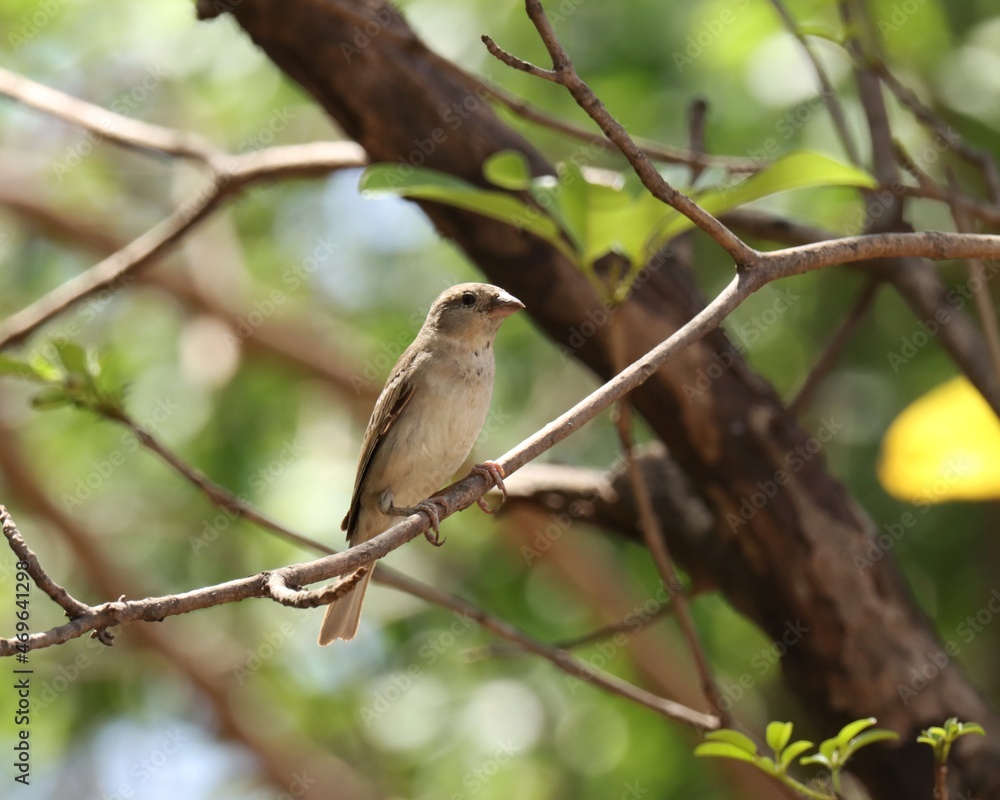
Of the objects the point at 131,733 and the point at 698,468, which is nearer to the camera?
the point at 698,468

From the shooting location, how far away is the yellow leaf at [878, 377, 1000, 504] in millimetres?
3826

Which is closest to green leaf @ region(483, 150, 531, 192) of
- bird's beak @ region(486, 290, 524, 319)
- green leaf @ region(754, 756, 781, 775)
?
bird's beak @ region(486, 290, 524, 319)

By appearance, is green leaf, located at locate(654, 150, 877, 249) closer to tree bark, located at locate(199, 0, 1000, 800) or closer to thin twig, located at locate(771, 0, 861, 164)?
tree bark, located at locate(199, 0, 1000, 800)

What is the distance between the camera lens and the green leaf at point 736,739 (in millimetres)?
2518

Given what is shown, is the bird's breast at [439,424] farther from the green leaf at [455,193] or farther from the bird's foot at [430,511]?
the green leaf at [455,193]

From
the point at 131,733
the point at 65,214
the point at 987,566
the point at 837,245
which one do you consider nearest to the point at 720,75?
the point at 987,566

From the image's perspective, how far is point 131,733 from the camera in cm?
697

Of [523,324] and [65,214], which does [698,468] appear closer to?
[523,324]

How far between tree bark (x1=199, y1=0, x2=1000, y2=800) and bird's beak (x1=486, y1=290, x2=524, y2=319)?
0.12 metres

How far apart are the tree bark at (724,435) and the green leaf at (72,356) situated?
1177mm

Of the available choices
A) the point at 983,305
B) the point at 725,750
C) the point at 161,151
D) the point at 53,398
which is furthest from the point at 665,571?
the point at 161,151

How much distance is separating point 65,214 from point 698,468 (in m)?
4.92

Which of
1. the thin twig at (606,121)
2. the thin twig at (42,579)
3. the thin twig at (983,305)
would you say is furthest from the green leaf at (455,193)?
the thin twig at (42,579)

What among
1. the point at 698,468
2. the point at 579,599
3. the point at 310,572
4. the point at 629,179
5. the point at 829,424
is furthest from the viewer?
the point at 579,599
